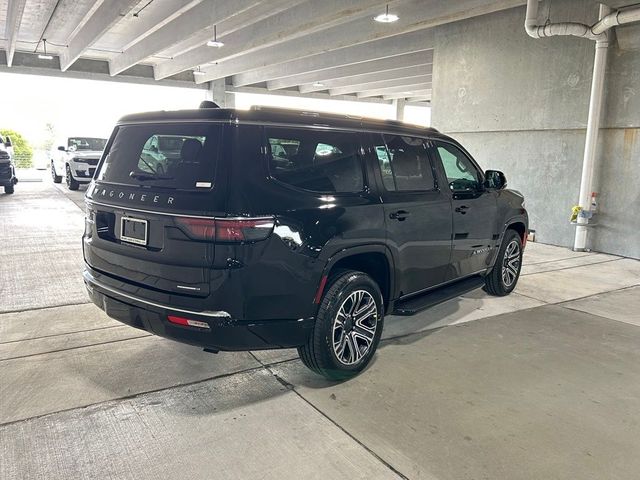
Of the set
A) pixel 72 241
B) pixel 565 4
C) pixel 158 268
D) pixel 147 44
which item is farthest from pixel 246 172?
pixel 147 44

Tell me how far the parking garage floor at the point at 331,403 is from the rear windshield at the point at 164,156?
1.39 meters

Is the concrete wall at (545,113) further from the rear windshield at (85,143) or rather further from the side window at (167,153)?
the rear windshield at (85,143)

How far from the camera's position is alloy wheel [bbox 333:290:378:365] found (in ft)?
11.0

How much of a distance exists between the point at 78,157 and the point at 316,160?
13.5 metres

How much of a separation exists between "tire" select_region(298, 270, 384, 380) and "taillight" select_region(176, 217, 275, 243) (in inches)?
29.1

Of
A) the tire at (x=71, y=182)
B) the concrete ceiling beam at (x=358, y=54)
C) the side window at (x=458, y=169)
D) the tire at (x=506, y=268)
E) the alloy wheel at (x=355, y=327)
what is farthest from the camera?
the tire at (x=71, y=182)

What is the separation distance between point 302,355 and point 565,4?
25.9 ft

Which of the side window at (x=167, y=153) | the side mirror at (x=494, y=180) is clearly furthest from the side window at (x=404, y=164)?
the side window at (x=167, y=153)

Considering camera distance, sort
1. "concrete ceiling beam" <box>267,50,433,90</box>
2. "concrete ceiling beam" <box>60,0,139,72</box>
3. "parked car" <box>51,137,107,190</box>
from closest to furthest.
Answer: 1. "concrete ceiling beam" <box>60,0,139,72</box>
2. "concrete ceiling beam" <box>267,50,433,90</box>
3. "parked car" <box>51,137,107,190</box>

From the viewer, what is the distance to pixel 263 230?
280cm

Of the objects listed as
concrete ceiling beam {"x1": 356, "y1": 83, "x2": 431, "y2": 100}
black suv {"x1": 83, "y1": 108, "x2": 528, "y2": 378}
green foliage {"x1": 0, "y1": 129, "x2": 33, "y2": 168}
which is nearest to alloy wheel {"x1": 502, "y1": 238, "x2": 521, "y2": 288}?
black suv {"x1": 83, "y1": 108, "x2": 528, "y2": 378}

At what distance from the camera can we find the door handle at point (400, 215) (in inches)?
144

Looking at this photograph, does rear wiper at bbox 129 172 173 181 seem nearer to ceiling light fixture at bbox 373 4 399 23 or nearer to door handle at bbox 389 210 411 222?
door handle at bbox 389 210 411 222

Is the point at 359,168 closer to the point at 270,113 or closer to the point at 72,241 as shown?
the point at 270,113
